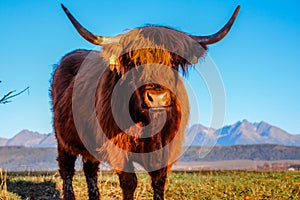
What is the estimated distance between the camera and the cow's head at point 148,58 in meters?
5.25

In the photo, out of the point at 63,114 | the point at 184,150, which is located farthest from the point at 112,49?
the point at 63,114

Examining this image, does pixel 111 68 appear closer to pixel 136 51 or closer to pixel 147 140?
pixel 136 51

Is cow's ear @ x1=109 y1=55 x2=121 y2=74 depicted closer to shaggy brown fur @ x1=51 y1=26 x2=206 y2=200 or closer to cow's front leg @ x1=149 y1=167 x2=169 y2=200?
shaggy brown fur @ x1=51 y1=26 x2=206 y2=200

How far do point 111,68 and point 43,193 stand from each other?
415cm

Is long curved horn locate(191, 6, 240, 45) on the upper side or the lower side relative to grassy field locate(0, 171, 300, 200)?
upper

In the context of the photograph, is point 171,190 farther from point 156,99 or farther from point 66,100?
point 156,99

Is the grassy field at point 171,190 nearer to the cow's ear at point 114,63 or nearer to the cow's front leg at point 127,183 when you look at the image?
the cow's front leg at point 127,183

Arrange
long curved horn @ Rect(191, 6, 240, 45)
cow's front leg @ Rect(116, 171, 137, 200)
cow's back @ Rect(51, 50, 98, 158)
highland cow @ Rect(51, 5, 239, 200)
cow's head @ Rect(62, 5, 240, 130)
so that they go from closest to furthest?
cow's head @ Rect(62, 5, 240, 130)
highland cow @ Rect(51, 5, 239, 200)
cow's front leg @ Rect(116, 171, 137, 200)
long curved horn @ Rect(191, 6, 240, 45)
cow's back @ Rect(51, 50, 98, 158)

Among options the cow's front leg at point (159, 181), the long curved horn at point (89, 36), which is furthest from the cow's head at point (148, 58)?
the cow's front leg at point (159, 181)

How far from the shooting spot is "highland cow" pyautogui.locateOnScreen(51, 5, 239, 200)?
213 inches

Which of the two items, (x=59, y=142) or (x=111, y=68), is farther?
(x=59, y=142)

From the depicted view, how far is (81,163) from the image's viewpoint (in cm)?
833

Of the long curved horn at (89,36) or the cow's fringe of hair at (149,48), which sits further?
the long curved horn at (89,36)

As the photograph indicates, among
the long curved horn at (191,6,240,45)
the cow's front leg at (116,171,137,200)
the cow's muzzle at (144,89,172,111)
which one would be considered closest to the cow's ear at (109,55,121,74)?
the cow's muzzle at (144,89,172,111)
